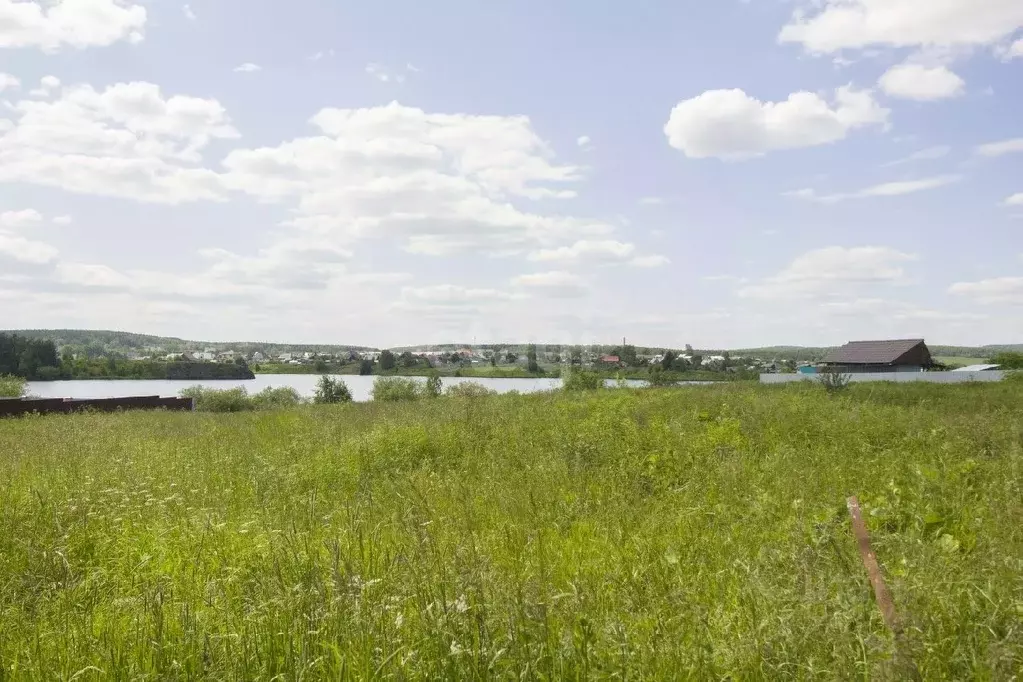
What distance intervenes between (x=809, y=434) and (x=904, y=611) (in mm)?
8550

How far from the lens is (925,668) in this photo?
288 cm

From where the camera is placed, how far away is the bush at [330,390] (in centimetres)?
3709

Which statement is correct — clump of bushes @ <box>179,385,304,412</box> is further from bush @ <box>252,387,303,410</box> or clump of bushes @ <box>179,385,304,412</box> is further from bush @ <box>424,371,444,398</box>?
bush @ <box>424,371,444,398</box>

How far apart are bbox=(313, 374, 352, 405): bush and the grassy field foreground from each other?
86.6ft

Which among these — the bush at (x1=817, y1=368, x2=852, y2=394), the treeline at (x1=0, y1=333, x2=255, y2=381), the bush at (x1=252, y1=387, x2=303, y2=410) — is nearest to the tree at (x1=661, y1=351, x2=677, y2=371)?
the bush at (x1=817, y1=368, x2=852, y2=394)

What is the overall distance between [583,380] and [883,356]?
84.7 feet

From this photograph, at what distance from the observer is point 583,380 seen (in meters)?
A: 35.5

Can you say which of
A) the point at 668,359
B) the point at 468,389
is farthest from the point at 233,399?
the point at 668,359

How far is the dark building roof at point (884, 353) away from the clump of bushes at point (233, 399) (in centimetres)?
3666

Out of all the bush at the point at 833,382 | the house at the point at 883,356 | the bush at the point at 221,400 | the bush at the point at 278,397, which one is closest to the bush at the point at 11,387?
the bush at the point at 221,400

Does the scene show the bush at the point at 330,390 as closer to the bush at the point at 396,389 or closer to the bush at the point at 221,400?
the bush at the point at 396,389

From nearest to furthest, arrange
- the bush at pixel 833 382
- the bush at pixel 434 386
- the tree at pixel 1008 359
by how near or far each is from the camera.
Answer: the bush at pixel 833 382 → the bush at pixel 434 386 → the tree at pixel 1008 359

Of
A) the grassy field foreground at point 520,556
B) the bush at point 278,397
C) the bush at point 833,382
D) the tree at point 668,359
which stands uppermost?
the tree at point 668,359

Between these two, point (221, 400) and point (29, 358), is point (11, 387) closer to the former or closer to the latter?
point (221, 400)
